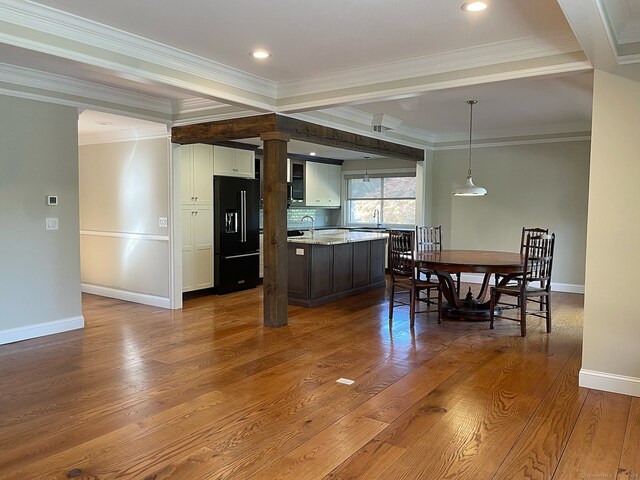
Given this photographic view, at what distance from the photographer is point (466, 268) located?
197 inches

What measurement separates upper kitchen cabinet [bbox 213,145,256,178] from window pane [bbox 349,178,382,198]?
329 cm

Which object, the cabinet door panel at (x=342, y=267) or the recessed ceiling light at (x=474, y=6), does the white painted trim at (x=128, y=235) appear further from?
the recessed ceiling light at (x=474, y=6)

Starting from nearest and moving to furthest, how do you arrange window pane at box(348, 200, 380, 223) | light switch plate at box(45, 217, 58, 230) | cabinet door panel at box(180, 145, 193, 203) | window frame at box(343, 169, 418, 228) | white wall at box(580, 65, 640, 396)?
white wall at box(580, 65, 640, 396)
light switch plate at box(45, 217, 58, 230)
cabinet door panel at box(180, 145, 193, 203)
window frame at box(343, 169, 418, 228)
window pane at box(348, 200, 380, 223)

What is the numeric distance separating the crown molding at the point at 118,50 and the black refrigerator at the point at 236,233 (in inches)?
103

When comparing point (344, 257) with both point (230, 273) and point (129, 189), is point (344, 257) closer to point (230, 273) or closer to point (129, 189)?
point (230, 273)

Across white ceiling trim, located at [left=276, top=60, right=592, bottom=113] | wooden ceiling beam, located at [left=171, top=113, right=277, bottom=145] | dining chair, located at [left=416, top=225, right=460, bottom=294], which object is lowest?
dining chair, located at [left=416, top=225, right=460, bottom=294]

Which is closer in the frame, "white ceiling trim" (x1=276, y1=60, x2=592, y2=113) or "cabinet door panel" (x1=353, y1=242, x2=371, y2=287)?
"white ceiling trim" (x1=276, y1=60, x2=592, y2=113)

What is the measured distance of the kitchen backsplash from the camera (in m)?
9.89

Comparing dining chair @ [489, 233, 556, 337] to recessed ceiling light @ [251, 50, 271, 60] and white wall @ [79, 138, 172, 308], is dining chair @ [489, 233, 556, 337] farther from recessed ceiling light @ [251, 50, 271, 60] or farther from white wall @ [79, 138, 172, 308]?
white wall @ [79, 138, 172, 308]

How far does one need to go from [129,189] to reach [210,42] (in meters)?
3.36

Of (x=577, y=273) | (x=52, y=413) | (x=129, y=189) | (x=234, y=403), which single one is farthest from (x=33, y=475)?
(x=577, y=273)

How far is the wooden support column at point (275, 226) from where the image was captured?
16.1 feet

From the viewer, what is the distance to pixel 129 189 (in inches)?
251

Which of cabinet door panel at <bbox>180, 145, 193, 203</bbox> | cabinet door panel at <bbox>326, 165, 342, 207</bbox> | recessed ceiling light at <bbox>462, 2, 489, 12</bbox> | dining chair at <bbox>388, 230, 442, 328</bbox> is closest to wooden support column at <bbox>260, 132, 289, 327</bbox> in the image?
dining chair at <bbox>388, 230, 442, 328</bbox>
